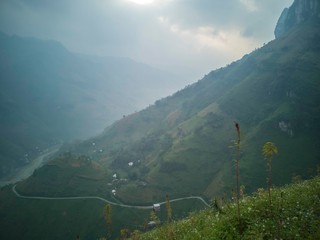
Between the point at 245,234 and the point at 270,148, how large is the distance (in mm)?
5787

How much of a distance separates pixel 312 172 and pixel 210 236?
18847 centimetres

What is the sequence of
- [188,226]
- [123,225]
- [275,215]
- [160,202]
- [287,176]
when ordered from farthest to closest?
[160,202] < [287,176] < [123,225] < [188,226] < [275,215]

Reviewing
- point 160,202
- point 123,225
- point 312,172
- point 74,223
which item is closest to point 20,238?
point 74,223

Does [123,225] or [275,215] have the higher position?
[275,215]

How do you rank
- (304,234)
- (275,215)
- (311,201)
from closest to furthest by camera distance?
(304,234), (275,215), (311,201)

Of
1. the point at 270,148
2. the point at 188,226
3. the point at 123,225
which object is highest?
the point at 270,148

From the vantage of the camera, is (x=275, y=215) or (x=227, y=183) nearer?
(x=275, y=215)

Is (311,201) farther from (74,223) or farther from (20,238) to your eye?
(20,238)

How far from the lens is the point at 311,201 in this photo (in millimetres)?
21484

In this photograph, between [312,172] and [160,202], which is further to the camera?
[160,202]

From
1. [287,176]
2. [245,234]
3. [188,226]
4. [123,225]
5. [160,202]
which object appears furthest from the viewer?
[160,202]

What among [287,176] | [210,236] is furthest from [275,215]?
[287,176]

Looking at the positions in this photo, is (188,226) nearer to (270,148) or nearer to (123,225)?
(270,148)

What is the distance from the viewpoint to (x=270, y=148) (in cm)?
1927
